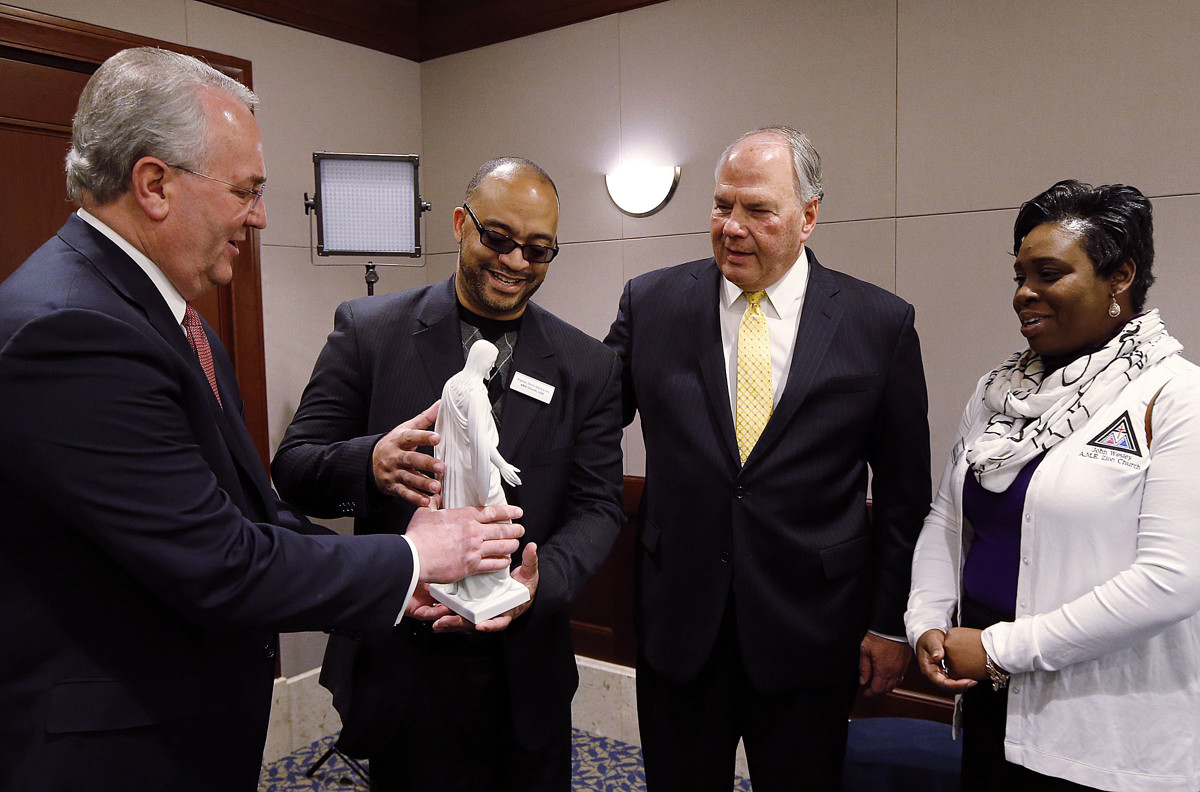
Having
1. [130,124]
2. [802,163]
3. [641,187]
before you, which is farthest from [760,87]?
[130,124]

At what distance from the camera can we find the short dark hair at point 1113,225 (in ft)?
5.65

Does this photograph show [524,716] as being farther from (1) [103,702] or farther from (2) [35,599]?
(2) [35,599]

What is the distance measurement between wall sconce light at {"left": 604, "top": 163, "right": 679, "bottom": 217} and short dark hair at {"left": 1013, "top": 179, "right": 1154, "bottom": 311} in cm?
205

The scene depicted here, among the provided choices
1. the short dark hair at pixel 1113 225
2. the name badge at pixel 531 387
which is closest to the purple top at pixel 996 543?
the short dark hair at pixel 1113 225

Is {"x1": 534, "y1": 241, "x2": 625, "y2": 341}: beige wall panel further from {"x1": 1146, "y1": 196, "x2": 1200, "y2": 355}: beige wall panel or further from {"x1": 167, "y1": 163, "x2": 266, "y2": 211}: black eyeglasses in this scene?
{"x1": 167, "y1": 163, "x2": 266, "y2": 211}: black eyeglasses

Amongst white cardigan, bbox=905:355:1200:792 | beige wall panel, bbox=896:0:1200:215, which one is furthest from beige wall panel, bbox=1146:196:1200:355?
white cardigan, bbox=905:355:1200:792

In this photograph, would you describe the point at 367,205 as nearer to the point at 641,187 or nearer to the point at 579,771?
the point at 641,187

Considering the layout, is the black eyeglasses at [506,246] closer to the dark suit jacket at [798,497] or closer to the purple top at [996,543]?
the dark suit jacket at [798,497]

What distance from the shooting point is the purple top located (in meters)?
1.76

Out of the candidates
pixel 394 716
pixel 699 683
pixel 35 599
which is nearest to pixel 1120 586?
pixel 699 683

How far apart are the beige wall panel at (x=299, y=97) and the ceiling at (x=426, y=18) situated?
6 centimetres

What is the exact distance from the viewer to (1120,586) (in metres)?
1.58

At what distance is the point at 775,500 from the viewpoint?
2.03 meters

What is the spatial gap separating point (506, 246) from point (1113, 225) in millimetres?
1216
